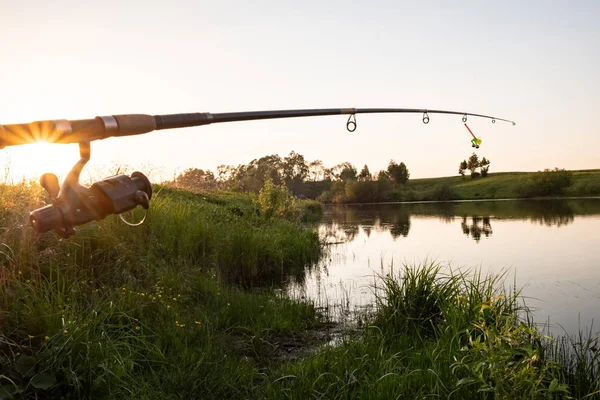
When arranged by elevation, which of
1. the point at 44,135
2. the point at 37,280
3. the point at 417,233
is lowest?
the point at 417,233

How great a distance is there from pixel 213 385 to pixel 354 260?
10761mm

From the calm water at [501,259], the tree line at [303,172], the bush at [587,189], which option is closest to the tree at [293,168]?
the tree line at [303,172]

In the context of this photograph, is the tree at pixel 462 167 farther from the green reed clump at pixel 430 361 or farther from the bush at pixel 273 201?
the green reed clump at pixel 430 361

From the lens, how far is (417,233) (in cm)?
2361

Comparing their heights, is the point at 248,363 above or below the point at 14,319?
below

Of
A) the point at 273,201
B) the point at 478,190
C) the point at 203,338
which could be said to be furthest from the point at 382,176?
the point at 203,338

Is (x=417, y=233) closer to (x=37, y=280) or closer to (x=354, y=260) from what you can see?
(x=354, y=260)

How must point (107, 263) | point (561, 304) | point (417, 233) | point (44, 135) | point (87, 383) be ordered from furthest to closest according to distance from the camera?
point (417, 233) < point (561, 304) < point (107, 263) < point (87, 383) < point (44, 135)

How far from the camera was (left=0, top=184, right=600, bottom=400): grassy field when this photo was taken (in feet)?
11.9

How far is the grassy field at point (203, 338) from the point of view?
11.9 ft

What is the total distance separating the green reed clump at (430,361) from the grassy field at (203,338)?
19 millimetres

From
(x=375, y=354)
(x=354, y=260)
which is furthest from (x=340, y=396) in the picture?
(x=354, y=260)

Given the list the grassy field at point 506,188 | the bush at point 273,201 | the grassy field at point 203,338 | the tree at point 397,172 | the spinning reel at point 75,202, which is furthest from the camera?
the tree at point 397,172

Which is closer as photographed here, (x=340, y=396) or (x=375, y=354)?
(x=340, y=396)
